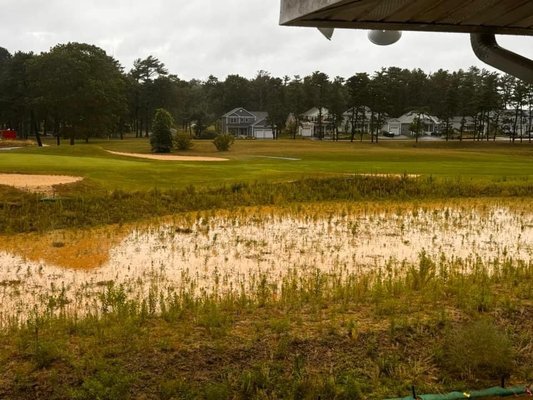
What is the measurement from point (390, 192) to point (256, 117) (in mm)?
83318

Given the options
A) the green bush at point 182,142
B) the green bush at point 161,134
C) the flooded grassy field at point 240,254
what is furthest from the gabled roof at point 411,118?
the flooded grassy field at point 240,254

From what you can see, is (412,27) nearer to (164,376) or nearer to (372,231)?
(164,376)

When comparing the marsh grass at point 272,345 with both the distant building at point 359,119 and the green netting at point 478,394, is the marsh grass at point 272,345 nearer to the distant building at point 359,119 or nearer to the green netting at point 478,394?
the green netting at point 478,394

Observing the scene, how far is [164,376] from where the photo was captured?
573cm

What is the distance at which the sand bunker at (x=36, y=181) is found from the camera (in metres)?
19.2

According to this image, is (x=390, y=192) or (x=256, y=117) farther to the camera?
(x=256, y=117)

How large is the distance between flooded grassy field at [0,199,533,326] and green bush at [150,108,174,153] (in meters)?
34.5

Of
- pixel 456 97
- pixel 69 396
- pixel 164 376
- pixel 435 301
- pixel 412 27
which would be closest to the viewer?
pixel 412 27

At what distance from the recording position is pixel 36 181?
68.7 ft

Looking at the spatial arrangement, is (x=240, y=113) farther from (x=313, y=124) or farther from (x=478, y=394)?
(x=478, y=394)

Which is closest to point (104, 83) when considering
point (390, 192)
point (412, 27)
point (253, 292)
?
point (390, 192)

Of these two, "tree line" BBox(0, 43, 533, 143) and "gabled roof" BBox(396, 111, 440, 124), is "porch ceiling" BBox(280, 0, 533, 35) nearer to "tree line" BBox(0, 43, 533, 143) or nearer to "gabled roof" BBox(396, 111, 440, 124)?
"tree line" BBox(0, 43, 533, 143)

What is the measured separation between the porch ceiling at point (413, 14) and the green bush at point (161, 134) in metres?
Answer: 49.5

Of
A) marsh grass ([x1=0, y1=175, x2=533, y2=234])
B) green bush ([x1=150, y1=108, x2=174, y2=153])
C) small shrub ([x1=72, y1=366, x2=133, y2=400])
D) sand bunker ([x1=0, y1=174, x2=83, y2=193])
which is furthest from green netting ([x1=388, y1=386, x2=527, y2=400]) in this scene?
green bush ([x1=150, y1=108, x2=174, y2=153])
